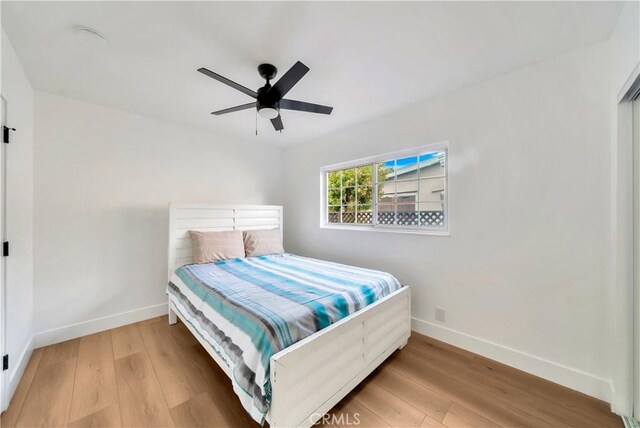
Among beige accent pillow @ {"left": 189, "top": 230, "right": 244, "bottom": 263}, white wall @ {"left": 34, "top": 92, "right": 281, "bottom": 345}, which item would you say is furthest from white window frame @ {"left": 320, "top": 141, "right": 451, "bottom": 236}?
white wall @ {"left": 34, "top": 92, "right": 281, "bottom": 345}

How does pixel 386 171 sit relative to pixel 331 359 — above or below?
above

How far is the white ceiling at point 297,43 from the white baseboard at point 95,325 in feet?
7.47

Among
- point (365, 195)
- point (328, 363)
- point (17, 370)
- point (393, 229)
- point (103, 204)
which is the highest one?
point (365, 195)

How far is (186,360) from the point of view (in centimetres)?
203

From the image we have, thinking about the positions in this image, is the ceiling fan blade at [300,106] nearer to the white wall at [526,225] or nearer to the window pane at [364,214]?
the white wall at [526,225]

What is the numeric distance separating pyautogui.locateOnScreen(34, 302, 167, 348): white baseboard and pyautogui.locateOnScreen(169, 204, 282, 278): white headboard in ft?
2.07

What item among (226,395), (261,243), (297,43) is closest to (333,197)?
(261,243)

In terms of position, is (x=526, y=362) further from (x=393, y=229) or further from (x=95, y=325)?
(x=95, y=325)

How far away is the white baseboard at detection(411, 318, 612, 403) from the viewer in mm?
1625

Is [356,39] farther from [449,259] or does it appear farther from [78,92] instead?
[78,92]

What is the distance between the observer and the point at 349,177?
11.2 ft

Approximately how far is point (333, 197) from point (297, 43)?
2210 mm

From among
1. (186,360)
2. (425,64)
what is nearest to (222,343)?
(186,360)

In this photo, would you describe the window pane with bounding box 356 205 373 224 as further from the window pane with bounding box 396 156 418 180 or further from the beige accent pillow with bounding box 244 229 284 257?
the beige accent pillow with bounding box 244 229 284 257
